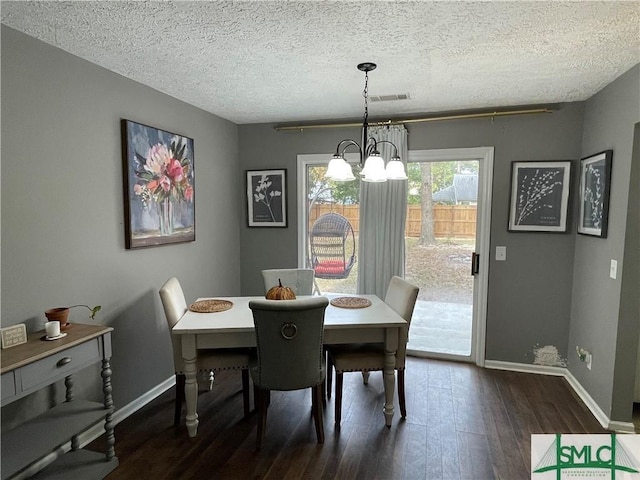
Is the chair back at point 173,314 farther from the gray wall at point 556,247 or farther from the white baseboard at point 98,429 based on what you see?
the gray wall at point 556,247

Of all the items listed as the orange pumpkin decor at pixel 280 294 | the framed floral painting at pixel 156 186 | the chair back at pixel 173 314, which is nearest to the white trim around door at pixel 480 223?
the orange pumpkin decor at pixel 280 294

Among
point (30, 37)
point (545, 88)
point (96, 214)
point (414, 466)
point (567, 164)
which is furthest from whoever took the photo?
point (567, 164)

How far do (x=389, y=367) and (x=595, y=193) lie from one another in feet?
6.63

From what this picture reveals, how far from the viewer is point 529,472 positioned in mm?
2100

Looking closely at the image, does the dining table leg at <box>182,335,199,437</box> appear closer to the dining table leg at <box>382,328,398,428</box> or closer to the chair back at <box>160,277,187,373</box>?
the chair back at <box>160,277,187,373</box>

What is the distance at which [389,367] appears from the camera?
99.5 inches

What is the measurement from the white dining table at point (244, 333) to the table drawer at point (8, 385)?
81 cm

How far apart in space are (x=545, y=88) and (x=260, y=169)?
2672 mm

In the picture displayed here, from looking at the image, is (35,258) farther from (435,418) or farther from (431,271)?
(431,271)

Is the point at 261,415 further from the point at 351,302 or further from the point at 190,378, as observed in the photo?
the point at 351,302

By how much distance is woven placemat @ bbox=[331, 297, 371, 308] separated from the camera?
9.21ft

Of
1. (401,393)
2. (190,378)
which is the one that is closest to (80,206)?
(190,378)

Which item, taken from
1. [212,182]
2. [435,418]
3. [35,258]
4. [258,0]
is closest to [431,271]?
[435,418]

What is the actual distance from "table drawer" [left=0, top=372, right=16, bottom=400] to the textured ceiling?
5.35 feet
